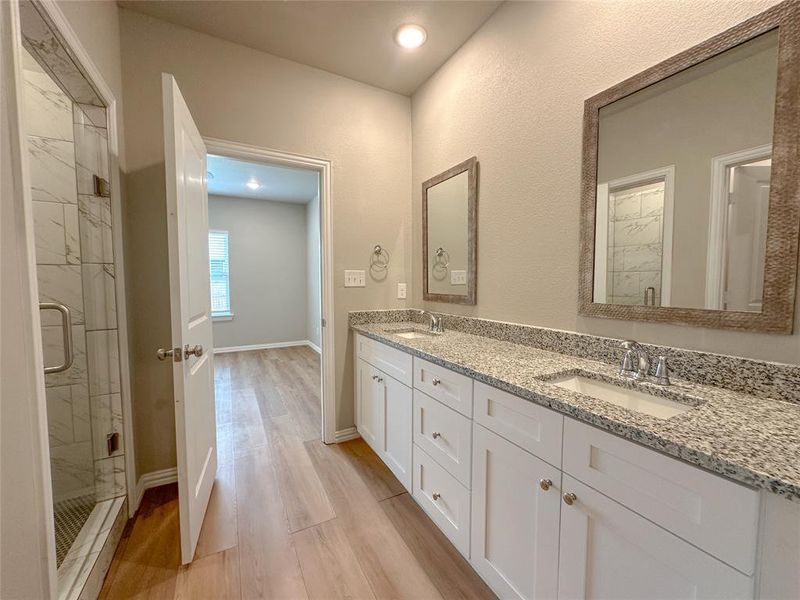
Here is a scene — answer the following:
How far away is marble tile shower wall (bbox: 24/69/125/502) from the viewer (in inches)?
60.3

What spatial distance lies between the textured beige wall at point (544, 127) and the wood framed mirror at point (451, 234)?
0.21 feet

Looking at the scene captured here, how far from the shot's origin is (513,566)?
1.06m

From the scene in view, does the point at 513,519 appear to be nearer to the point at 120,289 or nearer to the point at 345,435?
the point at 345,435

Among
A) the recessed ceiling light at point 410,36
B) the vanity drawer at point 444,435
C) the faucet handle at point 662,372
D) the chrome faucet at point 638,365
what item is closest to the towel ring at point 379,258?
the vanity drawer at point 444,435

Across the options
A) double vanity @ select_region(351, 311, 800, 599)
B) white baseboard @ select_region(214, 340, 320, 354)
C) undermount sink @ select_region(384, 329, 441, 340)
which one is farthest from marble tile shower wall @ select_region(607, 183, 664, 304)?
white baseboard @ select_region(214, 340, 320, 354)

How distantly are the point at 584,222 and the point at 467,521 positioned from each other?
1.32m

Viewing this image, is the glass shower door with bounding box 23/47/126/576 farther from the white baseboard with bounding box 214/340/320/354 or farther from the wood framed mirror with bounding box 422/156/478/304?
the white baseboard with bounding box 214/340/320/354

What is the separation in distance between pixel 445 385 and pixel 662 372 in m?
0.75

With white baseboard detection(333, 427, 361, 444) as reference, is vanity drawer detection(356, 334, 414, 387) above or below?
above

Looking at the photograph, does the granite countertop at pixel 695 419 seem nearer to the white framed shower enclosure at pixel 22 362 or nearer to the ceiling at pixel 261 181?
the white framed shower enclosure at pixel 22 362

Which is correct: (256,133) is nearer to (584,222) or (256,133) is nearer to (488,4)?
(488,4)

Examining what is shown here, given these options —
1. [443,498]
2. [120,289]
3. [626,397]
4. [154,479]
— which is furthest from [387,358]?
[154,479]

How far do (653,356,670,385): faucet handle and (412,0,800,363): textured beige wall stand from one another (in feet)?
0.35

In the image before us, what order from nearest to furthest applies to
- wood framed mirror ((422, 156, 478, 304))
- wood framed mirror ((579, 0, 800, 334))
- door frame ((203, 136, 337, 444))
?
1. wood framed mirror ((579, 0, 800, 334))
2. wood framed mirror ((422, 156, 478, 304))
3. door frame ((203, 136, 337, 444))
